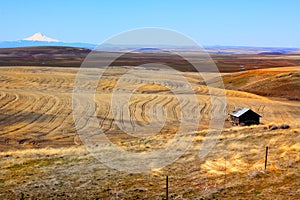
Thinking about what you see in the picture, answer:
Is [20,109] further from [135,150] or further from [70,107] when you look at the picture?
[135,150]

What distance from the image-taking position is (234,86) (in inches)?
2482

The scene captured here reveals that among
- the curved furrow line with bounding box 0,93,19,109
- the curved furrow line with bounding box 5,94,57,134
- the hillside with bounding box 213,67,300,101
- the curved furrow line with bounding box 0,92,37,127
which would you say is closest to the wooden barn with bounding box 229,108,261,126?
the curved furrow line with bounding box 5,94,57,134

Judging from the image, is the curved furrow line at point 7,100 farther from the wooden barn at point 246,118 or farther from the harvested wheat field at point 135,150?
the wooden barn at point 246,118

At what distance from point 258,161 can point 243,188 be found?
12.4 ft

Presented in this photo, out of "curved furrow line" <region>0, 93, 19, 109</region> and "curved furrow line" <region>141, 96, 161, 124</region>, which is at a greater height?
"curved furrow line" <region>0, 93, 19, 109</region>

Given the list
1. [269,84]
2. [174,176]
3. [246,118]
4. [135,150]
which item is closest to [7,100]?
[246,118]

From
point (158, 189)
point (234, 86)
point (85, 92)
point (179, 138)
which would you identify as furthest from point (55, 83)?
point (158, 189)

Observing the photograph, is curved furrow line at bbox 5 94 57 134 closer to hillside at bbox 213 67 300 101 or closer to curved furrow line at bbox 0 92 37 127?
curved furrow line at bbox 0 92 37 127

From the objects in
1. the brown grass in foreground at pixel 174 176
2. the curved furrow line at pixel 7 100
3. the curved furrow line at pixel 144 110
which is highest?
the brown grass in foreground at pixel 174 176

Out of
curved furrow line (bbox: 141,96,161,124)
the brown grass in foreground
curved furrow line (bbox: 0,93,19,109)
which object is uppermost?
the brown grass in foreground

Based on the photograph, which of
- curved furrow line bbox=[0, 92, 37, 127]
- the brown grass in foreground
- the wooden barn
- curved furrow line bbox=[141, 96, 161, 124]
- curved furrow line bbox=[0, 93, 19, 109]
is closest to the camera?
the brown grass in foreground

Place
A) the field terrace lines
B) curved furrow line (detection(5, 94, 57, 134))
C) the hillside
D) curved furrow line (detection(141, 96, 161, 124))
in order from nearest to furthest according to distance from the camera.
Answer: the field terrace lines, curved furrow line (detection(5, 94, 57, 134)), curved furrow line (detection(141, 96, 161, 124)), the hillside

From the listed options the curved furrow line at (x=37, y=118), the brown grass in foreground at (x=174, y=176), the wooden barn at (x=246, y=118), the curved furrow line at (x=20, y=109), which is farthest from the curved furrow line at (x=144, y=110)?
the brown grass in foreground at (x=174, y=176)

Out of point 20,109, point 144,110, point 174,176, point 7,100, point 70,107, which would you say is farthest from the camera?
point 7,100
